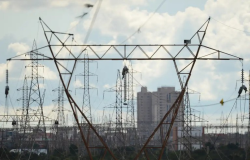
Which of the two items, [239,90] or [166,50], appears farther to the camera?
[239,90]

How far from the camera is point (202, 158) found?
87.6 m

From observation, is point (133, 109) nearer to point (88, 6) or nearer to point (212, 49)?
point (212, 49)

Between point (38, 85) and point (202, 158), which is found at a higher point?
point (38, 85)

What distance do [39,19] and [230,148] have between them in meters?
67.1

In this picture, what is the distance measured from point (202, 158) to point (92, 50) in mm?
51215

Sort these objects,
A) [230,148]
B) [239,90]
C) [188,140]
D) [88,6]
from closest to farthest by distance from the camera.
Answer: [88,6], [239,90], [188,140], [230,148]

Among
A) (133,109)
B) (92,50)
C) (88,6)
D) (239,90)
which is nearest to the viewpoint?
(88,6)

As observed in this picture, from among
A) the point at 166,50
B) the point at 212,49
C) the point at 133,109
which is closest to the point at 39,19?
the point at 166,50

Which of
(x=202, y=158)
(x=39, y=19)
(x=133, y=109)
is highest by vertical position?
(x=39, y=19)

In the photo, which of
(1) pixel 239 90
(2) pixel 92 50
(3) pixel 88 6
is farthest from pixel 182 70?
(1) pixel 239 90

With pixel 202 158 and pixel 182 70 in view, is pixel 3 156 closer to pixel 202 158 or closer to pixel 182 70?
pixel 202 158

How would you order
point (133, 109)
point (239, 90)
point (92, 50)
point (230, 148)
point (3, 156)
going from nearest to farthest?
point (92, 50), point (239, 90), point (133, 109), point (3, 156), point (230, 148)

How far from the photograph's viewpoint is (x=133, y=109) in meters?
72.3

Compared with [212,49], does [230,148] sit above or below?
below
